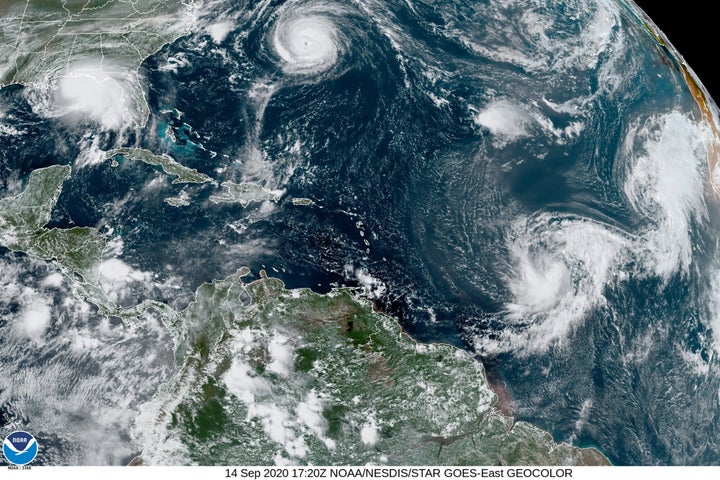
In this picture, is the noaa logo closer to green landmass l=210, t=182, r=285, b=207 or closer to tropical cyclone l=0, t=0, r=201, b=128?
green landmass l=210, t=182, r=285, b=207

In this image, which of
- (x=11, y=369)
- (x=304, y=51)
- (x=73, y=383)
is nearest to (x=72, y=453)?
(x=73, y=383)

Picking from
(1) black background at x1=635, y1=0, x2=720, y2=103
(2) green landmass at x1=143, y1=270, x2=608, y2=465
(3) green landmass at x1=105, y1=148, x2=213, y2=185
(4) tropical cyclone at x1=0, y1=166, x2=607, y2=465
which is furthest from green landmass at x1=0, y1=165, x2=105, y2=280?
(1) black background at x1=635, y1=0, x2=720, y2=103

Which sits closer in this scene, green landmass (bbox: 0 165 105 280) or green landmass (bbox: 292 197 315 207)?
green landmass (bbox: 0 165 105 280)

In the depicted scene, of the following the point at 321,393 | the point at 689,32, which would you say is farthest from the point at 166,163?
the point at 689,32

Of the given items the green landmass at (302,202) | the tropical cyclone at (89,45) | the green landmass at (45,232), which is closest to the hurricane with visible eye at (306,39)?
the tropical cyclone at (89,45)

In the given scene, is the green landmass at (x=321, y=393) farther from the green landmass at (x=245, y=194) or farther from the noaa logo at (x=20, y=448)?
the noaa logo at (x=20, y=448)

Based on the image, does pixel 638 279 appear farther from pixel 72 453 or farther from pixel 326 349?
pixel 72 453
